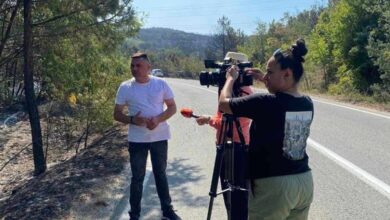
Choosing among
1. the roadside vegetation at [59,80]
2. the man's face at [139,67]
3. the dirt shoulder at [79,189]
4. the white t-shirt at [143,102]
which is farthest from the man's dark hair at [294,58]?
the roadside vegetation at [59,80]

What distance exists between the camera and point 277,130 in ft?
9.61

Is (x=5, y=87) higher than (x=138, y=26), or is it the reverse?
(x=138, y=26)

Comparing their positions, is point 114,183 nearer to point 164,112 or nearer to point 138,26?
point 164,112

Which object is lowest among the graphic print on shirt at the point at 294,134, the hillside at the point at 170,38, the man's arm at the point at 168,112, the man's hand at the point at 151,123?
the hillside at the point at 170,38

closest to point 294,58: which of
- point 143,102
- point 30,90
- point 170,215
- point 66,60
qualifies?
point 143,102

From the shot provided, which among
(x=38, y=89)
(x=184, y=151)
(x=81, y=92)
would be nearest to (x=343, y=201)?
(x=184, y=151)

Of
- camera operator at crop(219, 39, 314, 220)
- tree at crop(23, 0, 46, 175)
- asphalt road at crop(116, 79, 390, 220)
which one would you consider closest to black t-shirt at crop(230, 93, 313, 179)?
camera operator at crop(219, 39, 314, 220)

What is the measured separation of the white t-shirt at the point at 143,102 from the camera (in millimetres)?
4941

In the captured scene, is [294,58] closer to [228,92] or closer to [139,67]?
[228,92]

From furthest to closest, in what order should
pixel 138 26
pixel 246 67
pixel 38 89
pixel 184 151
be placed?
1. pixel 38 89
2. pixel 138 26
3. pixel 184 151
4. pixel 246 67

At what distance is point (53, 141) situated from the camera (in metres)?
12.7

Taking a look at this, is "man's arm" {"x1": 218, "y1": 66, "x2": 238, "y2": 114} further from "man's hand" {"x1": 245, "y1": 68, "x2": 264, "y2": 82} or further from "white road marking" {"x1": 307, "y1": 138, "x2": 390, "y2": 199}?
"white road marking" {"x1": 307, "y1": 138, "x2": 390, "y2": 199}

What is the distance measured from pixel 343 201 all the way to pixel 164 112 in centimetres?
237

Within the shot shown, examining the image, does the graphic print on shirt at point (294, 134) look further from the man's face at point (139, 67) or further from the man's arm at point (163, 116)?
the man's face at point (139, 67)
